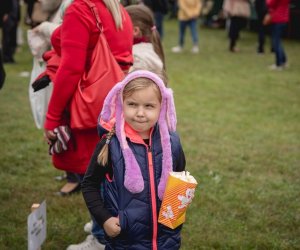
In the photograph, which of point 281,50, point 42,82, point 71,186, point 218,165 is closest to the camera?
point 42,82

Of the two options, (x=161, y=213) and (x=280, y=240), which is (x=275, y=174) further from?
(x=161, y=213)

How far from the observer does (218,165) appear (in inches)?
187

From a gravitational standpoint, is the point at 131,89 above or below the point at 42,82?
above

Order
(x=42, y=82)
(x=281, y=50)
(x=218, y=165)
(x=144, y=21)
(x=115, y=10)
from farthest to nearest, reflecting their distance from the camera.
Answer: (x=281, y=50) < (x=218, y=165) < (x=144, y=21) < (x=42, y=82) < (x=115, y=10)

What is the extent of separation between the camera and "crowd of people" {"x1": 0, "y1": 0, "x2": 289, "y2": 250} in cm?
219

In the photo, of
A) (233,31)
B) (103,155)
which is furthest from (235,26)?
(103,155)

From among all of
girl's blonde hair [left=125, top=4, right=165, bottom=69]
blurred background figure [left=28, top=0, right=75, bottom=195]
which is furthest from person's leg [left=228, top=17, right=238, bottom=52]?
blurred background figure [left=28, top=0, right=75, bottom=195]

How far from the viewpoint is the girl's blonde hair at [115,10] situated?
270cm

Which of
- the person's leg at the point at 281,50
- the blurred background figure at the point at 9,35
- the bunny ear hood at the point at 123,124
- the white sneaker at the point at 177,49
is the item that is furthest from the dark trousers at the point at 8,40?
the bunny ear hood at the point at 123,124

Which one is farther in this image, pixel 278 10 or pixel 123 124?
pixel 278 10

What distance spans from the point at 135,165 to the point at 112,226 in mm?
297

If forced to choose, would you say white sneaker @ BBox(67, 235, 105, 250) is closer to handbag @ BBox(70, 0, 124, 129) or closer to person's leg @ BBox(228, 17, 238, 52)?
handbag @ BBox(70, 0, 124, 129)

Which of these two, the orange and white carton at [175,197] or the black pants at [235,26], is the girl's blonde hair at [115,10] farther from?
the black pants at [235,26]

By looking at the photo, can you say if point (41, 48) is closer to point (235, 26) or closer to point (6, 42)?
point (6, 42)
